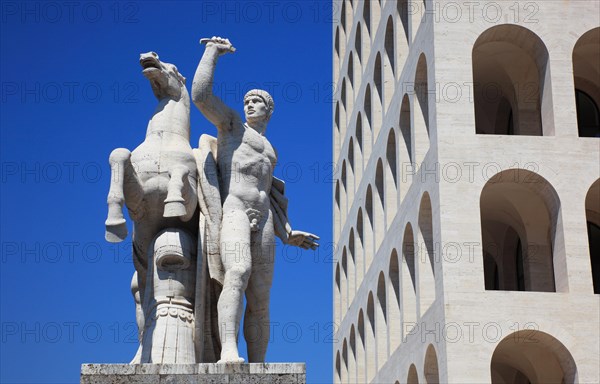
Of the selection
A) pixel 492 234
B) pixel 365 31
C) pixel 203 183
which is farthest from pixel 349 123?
pixel 203 183

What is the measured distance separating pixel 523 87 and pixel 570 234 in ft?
27.6

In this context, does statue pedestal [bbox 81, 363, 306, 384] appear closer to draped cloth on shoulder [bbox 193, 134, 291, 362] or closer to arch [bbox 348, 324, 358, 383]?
draped cloth on shoulder [bbox 193, 134, 291, 362]

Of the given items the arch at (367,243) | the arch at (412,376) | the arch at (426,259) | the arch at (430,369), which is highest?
the arch at (367,243)

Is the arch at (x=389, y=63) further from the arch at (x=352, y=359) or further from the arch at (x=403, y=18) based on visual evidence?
the arch at (x=352, y=359)

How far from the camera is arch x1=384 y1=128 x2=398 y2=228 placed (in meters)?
40.4

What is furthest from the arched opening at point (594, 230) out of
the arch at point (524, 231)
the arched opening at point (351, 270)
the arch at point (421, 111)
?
the arched opening at point (351, 270)

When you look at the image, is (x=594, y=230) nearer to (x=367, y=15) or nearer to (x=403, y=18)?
(x=403, y=18)

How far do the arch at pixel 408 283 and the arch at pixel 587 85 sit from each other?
7920mm

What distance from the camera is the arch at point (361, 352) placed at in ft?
155

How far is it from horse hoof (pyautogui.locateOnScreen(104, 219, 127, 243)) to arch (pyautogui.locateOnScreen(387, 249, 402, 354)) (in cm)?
2851

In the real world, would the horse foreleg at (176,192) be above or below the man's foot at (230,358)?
above

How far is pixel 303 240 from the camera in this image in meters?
12.3

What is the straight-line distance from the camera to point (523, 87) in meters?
36.3

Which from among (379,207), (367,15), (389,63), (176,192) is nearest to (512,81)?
(389,63)
